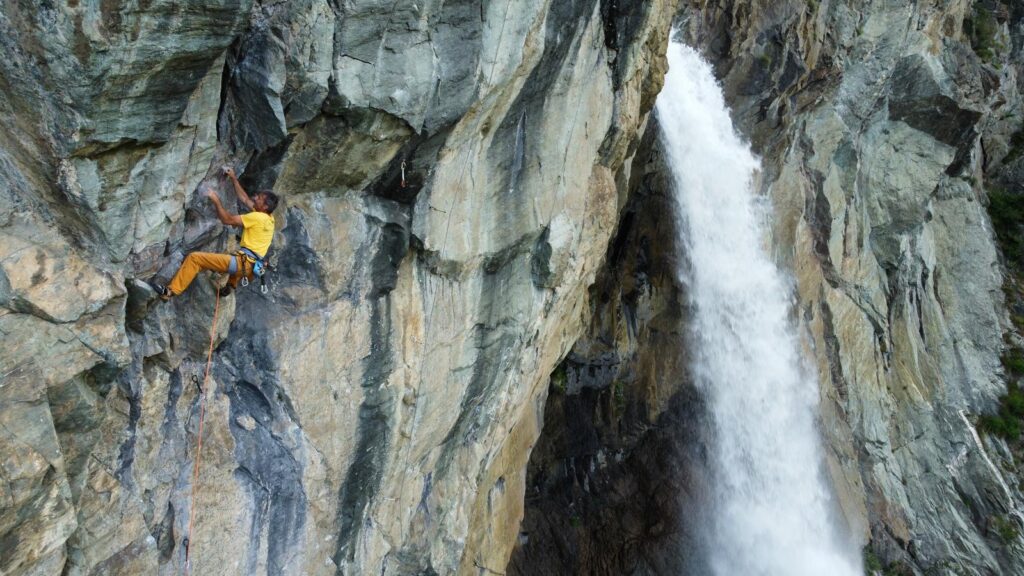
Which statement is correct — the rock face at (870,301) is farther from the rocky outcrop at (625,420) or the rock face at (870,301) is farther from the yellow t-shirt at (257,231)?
the yellow t-shirt at (257,231)

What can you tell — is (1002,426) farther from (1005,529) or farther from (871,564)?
(871,564)

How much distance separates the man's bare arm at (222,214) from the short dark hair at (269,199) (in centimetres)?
38

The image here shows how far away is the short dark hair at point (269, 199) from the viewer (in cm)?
755

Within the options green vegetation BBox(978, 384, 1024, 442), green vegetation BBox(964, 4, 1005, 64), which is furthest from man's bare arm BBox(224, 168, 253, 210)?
green vegetation BBox(964, 4, 1005, 64)

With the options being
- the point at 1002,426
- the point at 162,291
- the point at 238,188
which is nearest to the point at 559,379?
the point at 238,188

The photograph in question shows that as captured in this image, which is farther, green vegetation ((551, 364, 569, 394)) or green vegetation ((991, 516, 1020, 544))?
green vegetation ((991, 516, 1020, 544))

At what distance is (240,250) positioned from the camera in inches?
293

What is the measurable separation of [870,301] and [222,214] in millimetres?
17872

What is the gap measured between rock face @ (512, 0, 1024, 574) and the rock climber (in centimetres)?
1031

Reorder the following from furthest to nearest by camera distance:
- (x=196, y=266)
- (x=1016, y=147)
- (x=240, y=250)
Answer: (x=1016, y=147), (x=240, y=250), (x=196, y=266)

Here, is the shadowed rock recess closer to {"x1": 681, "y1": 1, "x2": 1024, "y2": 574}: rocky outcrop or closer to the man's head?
{"x1": 681, "y1": 1, "x2": 1024, "y2": 574}: rocky outcrop

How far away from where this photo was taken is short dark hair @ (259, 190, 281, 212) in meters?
7.55

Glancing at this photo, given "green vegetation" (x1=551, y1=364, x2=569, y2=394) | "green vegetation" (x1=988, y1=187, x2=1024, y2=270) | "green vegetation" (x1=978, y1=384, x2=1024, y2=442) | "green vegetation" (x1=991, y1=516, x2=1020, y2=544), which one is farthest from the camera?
"green vegetation" (x1=988, y1=187, x2=1024, y2=270)

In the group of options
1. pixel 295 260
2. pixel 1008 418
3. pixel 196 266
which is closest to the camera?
pixel 196 266
